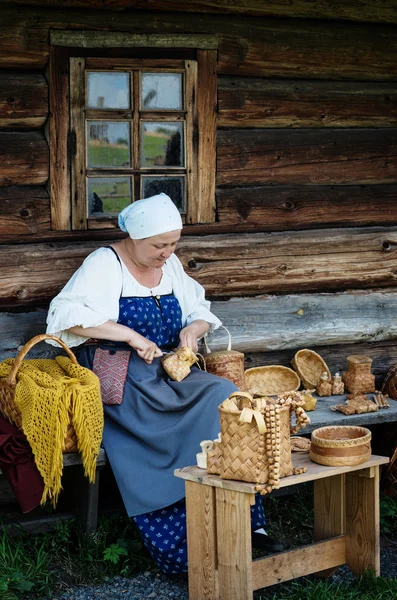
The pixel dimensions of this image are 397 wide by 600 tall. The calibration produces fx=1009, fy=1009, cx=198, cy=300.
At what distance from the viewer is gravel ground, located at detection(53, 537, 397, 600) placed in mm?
4562

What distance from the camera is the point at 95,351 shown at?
194 inches

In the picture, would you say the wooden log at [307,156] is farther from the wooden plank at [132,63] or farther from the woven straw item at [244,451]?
the woven straw item at [244,451]

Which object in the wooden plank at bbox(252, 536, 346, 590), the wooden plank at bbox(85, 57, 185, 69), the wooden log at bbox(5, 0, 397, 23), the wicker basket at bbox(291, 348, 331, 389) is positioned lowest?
the wooden plank at bbox(252, 536, 346, 590)

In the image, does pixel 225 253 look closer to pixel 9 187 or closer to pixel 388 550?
pixel 9 187

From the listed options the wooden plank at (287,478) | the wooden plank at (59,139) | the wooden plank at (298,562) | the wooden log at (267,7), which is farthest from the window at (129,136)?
the wooden plank at (298,562)

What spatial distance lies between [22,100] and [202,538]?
2.38 metres

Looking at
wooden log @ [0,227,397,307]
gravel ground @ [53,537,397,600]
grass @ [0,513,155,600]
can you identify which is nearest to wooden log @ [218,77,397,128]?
wooden log @ [0,227,397,307]

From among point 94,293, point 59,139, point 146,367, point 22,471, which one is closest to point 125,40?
point 59,139

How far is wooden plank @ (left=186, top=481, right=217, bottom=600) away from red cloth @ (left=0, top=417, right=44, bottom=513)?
2.70 feet

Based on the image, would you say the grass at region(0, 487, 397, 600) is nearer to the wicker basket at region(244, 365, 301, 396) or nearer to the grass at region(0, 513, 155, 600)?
the grass at region(0, 513, 155, 600)

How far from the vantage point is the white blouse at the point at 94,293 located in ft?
15.8

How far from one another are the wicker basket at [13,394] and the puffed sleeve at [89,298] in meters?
0.12

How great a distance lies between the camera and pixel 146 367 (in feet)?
16.2

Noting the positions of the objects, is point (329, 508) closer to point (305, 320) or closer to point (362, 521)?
point (362, 521)
